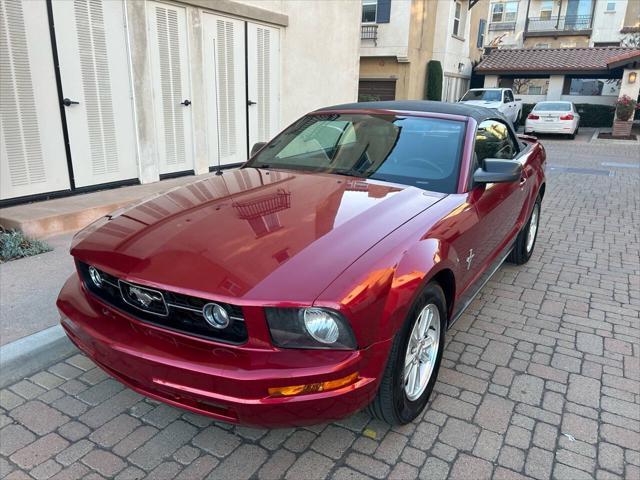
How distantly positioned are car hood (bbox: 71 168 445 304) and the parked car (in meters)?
18.5

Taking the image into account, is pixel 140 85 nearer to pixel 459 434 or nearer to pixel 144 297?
pixel 144 297

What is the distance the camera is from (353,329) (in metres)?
2.04

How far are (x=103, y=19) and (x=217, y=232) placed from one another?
5.35 m

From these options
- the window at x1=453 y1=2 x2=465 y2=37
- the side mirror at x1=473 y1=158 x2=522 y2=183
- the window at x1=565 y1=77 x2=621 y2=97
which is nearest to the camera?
the side mirror at x1=473 y1=158 x2=522 y2=183

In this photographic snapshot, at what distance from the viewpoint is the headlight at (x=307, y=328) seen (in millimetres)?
2010

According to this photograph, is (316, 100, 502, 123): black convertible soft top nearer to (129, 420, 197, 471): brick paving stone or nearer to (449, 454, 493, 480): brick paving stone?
(449, 454, 493, 480): brick paving stone

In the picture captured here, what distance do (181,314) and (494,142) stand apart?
3092 mm


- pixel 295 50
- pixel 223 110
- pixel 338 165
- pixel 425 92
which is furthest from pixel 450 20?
pixel 338 165

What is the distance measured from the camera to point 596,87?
109ft

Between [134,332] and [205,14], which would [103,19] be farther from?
[134,332]

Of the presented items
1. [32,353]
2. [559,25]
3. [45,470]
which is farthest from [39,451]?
[559,25]

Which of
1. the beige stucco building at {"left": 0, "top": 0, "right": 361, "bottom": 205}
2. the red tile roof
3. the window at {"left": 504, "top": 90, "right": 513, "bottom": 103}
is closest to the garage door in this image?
the window at {"left": 504, "top": 90, "right": 513, "bottom": 103}

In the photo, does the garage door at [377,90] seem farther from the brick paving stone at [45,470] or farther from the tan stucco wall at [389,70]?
the brick paving stone at [45,470]

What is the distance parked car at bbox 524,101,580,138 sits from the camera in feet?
62.0
